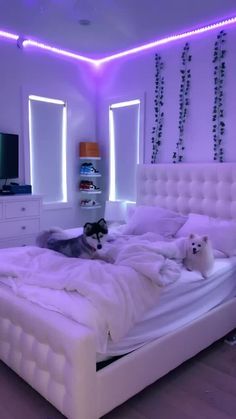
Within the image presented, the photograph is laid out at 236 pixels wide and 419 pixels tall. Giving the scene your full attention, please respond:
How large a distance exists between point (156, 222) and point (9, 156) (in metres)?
1.84

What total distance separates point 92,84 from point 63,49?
67cm

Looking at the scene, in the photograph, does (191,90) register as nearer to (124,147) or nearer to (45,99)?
(124,147)

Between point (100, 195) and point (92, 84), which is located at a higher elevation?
point (92, 84)

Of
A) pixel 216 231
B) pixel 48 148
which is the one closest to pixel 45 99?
pixel 48 148

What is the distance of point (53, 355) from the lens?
167 centimetres

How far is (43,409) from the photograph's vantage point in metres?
1.84

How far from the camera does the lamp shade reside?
171 inches

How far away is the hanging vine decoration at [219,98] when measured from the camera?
3438 millimetres

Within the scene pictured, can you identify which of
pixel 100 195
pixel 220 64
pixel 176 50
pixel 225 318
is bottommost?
pixel 225 318

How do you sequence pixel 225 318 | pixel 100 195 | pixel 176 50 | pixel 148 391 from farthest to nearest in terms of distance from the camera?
1. pixel 100 195
2. pixel 176 50
3. pixel 225 318
4. pixel 148 391

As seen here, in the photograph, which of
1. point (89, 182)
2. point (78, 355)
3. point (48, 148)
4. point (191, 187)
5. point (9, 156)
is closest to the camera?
point (78, 355)

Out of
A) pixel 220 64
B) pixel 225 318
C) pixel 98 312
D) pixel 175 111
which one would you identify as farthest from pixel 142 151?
pixel 98 312

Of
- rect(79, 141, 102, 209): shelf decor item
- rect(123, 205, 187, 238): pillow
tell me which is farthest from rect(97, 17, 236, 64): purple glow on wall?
rect(123, 205, 187, 238): pillow

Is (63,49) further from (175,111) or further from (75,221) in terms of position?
(75,221)
